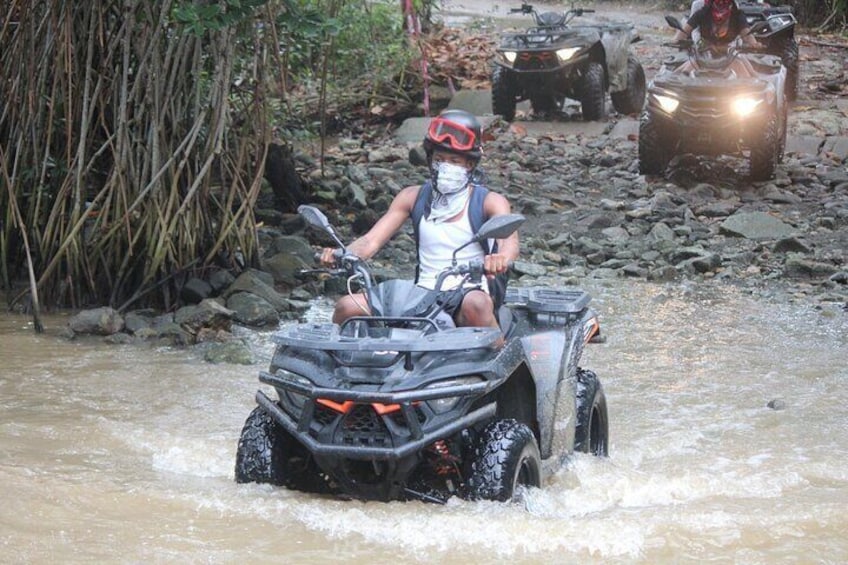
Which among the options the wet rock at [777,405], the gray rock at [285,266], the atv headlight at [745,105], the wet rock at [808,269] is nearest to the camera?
the wet rock at [777,405]

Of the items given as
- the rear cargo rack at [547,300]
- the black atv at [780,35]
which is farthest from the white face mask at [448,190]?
the black atv at [780,35]

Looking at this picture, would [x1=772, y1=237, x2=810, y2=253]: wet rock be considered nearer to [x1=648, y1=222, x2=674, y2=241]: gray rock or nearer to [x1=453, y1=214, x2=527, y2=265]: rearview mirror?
[x1=648, y1=222, x2=674, y2=241]: gray rock

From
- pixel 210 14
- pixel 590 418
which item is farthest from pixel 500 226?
pixel 210 14

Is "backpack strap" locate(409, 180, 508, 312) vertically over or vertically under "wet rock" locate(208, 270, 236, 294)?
over

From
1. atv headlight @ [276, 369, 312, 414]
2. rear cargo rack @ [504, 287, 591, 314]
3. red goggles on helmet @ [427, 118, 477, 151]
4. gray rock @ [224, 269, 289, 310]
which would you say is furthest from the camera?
gray rock @ [224, 269, 289, 310]

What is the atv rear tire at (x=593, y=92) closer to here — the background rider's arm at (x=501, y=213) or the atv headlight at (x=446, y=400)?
the background rider's arm at (x=501, y=213)

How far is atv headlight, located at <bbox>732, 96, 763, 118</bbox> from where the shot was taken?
525 inches

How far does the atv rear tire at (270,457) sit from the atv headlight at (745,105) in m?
9.29

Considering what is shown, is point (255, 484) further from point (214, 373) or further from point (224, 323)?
point (224, 323)

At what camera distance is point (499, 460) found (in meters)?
4.75

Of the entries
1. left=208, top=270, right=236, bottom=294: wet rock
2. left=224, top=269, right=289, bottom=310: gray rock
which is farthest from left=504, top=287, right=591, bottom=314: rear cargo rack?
left=208, top=270, right=236, bottom=294: wet rock

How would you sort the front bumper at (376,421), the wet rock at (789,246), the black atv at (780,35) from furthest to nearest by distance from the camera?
1. the black atv at (780,35)
2. the wet rock at (789,246)
3. the front bumper at (376,421)

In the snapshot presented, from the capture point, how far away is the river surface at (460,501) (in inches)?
190

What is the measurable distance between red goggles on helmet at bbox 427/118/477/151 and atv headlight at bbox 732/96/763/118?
832cm
